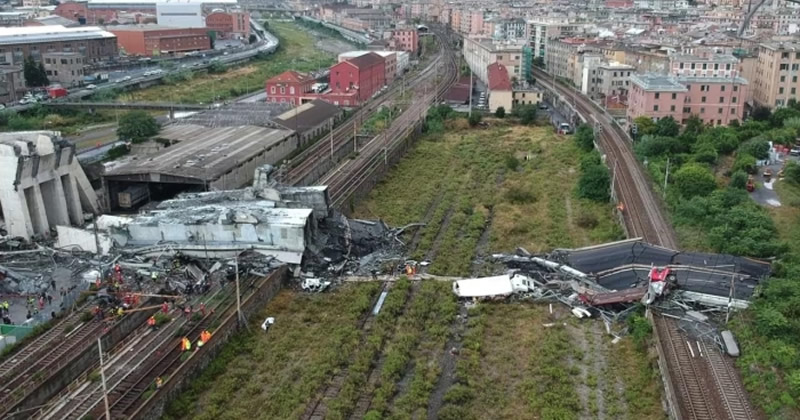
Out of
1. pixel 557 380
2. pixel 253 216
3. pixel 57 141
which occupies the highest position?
pixel 57 141

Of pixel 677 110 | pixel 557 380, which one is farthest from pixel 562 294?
pixel 677 110

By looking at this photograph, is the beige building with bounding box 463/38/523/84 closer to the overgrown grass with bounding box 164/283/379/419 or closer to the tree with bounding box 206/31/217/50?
the tree with bounding box 206/31/217/50

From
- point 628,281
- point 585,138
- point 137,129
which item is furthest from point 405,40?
point 628,281

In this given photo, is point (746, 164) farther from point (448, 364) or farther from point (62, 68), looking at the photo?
point (62, 68)

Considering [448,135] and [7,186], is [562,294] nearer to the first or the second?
[7,186]

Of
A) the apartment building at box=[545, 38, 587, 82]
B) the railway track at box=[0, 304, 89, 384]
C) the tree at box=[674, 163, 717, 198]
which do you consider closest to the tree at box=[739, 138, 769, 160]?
the tree at box=[674, 163, 717, 198]

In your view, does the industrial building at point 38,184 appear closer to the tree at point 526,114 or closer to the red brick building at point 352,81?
the tree at point 526,114
